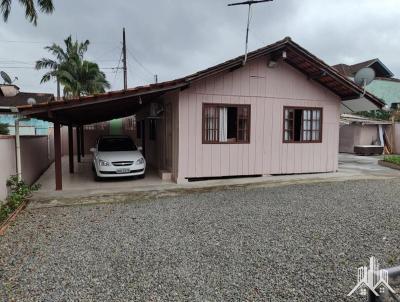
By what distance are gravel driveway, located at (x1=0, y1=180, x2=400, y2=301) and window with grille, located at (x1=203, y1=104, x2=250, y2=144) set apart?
9.77 feet

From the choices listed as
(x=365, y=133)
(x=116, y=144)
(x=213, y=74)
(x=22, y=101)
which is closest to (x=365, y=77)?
(x=213, y=74)

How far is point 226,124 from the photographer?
9.47 meters

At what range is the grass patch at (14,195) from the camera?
19.4 feet

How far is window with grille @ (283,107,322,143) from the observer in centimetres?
1019

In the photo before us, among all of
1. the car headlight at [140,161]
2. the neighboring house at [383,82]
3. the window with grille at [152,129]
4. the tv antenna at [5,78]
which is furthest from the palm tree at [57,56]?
the neighboring house at [383,82]

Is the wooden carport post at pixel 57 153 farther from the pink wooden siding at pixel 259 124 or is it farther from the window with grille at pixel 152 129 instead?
the window with grille at pixel 152 129

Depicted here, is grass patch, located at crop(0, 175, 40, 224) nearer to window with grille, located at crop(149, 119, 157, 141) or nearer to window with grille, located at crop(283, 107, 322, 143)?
window with grille, located at crop(149, 119, 157, 141)

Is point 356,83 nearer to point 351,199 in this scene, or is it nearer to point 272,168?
point 272,168

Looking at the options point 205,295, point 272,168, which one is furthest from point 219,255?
point 272,168

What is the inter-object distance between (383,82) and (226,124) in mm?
26141

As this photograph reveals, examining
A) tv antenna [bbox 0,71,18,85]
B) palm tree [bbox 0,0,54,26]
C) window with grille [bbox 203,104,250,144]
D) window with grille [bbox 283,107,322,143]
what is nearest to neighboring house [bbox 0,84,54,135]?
tv antenna [bbox 0,71,18,85]

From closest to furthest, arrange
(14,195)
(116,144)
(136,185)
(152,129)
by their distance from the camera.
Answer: (14,195), (136,185), (116,144), (152,129)

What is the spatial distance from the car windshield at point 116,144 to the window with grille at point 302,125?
542 cm

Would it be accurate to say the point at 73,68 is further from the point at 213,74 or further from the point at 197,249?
the point at 197,249
